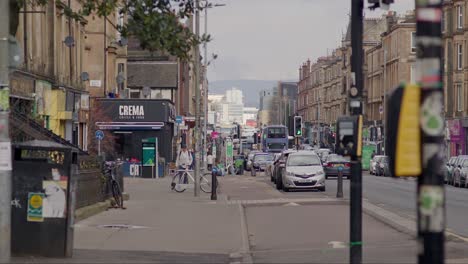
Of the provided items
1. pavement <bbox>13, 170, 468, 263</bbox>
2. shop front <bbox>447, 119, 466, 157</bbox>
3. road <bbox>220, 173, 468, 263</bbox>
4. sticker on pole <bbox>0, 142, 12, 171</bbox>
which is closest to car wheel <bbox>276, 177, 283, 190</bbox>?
road <bbox>220, 173, 468, 263</bbox>

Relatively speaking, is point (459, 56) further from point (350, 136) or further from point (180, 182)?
point (350, 136)

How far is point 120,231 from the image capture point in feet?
56.3

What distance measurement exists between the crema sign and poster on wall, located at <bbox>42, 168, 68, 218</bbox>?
127 feet

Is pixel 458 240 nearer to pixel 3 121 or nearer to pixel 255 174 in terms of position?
pixel 3 121

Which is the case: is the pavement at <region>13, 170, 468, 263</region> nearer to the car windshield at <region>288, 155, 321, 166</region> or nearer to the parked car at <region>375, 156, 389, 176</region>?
the car windshield at <region>288, 155, 321, 166</region>

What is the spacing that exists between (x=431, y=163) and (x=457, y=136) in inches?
2383

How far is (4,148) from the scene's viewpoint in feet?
35.2

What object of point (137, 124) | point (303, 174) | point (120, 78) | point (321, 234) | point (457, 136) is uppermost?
point (120, 78)

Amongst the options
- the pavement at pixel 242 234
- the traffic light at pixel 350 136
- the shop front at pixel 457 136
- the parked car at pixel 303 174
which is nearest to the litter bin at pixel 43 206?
the pavement at pixel 242 234

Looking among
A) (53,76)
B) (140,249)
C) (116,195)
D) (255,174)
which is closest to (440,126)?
(140,249)

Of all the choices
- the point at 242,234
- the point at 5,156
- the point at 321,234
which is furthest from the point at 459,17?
the point at 5,156

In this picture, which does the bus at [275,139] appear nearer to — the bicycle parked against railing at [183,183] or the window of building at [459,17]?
the window of building at [459,17]

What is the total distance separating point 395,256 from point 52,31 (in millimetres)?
20404

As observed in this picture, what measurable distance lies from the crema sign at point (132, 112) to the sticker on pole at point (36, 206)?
38582mm
